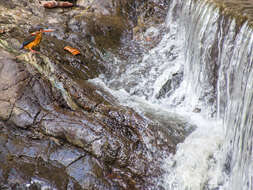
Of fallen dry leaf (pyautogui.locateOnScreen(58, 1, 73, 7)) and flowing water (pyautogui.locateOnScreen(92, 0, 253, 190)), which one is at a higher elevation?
fallen dry leaf (pyautogui.locateOnScreen(58, 1, 73, 7))

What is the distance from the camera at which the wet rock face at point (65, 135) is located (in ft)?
11.7

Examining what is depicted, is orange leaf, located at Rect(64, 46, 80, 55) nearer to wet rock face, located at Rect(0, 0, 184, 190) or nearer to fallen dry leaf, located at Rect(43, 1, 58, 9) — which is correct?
wet rock face, located at Rect(0, 0, 184, 190)

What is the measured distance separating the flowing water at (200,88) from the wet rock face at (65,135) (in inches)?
16.5

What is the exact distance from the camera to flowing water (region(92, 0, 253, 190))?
12.2ft

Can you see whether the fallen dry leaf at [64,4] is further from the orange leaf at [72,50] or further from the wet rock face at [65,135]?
the wet rock face at [65,135]

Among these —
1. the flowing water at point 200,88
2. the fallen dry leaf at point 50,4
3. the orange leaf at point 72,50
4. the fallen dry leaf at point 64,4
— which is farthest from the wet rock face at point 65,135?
the fallen dry leaf at point 64,4

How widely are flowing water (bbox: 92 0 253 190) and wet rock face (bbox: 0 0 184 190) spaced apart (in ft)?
1.38

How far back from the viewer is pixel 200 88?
538 cm

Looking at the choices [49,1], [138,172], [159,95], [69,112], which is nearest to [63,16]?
[49,1]

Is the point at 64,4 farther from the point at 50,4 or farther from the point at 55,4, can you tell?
the point at 50,4

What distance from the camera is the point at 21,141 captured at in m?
3.83

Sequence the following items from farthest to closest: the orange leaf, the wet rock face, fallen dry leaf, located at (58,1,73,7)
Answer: fallen dry leaf, located at (58,1,73,7), the orange leaf, the wet rock face

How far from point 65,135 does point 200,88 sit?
2750 mm

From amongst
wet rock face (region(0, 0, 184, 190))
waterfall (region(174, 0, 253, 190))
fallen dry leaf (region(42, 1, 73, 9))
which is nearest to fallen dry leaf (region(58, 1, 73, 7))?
fallen dry leaf (region(42, 1, 73, 9))
